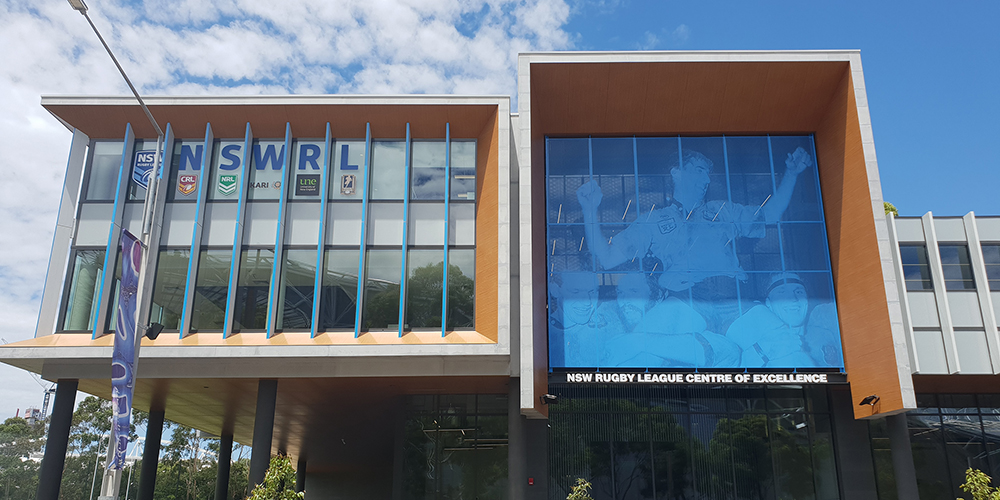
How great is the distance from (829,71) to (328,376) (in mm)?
20207

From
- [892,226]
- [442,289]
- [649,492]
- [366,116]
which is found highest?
[366,116]

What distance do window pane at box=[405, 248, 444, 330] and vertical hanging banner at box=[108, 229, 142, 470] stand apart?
1013 cm

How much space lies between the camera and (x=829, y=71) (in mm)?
24078

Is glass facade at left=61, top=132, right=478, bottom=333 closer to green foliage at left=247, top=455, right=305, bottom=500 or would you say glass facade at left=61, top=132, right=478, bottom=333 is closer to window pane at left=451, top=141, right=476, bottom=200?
window pane at left=451, top=141, right=476, bottom=200

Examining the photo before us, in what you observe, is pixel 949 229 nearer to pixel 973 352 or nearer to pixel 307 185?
pixel 973 352

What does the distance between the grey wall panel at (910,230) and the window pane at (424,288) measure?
1714cm

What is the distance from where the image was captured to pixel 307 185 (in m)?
24.4

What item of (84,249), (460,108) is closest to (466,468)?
(460,108)

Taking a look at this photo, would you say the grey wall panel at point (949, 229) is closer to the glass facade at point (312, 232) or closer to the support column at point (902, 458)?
the support column at point (902, 458)

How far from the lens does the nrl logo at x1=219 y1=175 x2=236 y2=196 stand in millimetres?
24234

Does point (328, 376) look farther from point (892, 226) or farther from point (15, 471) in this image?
point (15, 471)

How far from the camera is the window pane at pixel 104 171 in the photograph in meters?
24.2

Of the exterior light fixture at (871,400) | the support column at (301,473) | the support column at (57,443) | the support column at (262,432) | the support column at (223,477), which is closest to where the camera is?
the support column at (57,443)

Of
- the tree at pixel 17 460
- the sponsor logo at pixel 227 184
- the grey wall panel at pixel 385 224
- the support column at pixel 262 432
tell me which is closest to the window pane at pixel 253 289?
the support column at pixel 262 432
